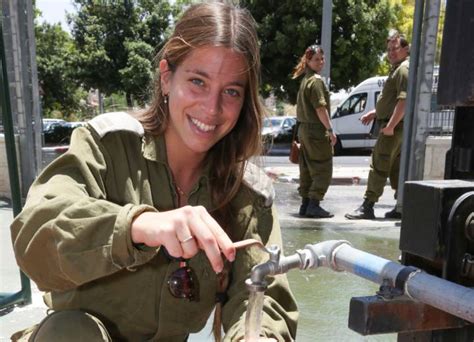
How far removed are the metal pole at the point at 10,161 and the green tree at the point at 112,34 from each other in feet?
72.7

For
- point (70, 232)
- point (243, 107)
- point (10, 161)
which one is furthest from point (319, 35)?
point (70, 232)

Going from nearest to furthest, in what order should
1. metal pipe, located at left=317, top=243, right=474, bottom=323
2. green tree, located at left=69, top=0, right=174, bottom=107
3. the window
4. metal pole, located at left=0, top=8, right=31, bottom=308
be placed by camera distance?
1. metal pipe, located at left=317, top=243, right=474, bottom=323
2. metal pole, located at left=0, top=8, right=31, bottom=308
3. the window
4. green tree, located at left=69, top=0, right=174, bottom=107

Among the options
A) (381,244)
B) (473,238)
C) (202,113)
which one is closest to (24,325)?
(202,113)

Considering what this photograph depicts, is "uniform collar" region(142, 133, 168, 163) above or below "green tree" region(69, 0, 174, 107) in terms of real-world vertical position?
below

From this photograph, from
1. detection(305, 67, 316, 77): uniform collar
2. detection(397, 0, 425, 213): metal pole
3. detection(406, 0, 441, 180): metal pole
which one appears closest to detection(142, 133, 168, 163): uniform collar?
detection(397, 0, 425, 213): metal pole

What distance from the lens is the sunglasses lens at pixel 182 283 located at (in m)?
1.68

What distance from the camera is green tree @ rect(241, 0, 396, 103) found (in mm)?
20781

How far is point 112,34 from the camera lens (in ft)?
84.9

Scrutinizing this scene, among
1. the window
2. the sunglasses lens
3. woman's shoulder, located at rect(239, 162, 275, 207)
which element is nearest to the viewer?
the sunglasses lens

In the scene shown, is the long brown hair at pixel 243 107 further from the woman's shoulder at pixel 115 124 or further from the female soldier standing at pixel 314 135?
the female soldier standing at pixel 314 135

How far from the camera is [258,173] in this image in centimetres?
203

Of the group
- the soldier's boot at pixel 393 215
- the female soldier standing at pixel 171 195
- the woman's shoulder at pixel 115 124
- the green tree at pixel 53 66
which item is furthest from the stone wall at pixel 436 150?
the green tree at pixel 53 66

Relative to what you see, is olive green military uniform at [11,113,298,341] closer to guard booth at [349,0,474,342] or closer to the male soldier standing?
guard booth at [349,0,474,342]

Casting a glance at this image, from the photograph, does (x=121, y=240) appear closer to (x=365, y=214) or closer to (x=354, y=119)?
(x=365, y=214)
